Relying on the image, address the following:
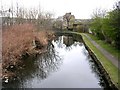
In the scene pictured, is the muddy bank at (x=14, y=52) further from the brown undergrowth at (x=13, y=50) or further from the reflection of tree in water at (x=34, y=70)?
the reflection of tree in water at (x=34, y=70)

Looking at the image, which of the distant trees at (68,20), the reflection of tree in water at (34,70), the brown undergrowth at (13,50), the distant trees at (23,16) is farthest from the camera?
the distant trees at (68,20)

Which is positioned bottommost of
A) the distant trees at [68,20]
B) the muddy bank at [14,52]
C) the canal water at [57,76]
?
the canal water at [57,76]

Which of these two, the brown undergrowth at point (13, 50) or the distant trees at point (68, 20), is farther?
the distant trees at point (68, 20)

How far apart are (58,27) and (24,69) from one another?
63184 mm

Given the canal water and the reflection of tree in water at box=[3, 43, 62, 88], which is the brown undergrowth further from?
the canal water

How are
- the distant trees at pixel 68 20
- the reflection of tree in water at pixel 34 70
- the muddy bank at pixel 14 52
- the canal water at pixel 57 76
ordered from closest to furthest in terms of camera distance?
the canal water at pixel 57 76, the reflection of tree in water at pixel 34 70, the muddy bank at pixel 14 52, the distant trees at pixel 68 20

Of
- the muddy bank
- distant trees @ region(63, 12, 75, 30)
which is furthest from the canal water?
distant trees @ region(63, 12, 75, 30)

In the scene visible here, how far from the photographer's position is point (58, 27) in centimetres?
8212

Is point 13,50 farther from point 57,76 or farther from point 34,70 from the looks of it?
point 57,76

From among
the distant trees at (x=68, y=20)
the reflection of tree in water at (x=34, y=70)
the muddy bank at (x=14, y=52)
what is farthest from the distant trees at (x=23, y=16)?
the distant trees at (x=68, y=20)

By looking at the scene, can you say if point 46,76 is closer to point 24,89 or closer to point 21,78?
point 21,78

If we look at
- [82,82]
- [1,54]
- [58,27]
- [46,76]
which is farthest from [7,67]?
[58,27]

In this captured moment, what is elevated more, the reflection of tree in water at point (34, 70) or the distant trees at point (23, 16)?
the distant trees at point (23, 16)

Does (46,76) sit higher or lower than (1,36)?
lower
